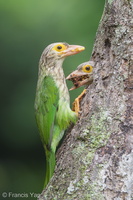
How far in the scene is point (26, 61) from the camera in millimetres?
8148

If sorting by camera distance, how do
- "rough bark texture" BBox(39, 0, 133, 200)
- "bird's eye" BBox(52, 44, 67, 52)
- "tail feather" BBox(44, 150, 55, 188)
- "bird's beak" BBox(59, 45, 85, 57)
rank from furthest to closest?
"bird's eye" BBox(52, 44, 67, 52) < "bird's beak" BBox(59, 45, 85, 57) < "tail feather" BBox(44, 150, 55, 188) < "rough bark texture" BBox(39, 0, 133, 200)

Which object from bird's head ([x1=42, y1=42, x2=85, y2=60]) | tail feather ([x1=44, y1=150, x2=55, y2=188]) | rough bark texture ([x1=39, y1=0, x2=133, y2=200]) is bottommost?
tail feather ([x1=44, y1=150, x2=55, y2=188])

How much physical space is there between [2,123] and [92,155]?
3475mm

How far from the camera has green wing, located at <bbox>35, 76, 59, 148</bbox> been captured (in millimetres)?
5727

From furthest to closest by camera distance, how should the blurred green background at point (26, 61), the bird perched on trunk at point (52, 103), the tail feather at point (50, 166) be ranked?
1. the blurred green background at point (26, 61)
2. the bird perched on trunk at point (52, 103)
3. the tail feather at point (50, 166)

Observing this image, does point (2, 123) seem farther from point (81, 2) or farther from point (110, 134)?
point (110, 134)

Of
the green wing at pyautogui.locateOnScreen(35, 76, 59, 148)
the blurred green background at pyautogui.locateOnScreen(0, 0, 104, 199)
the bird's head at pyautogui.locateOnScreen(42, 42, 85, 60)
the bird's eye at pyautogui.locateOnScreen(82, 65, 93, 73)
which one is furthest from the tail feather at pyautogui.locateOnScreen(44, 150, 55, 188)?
the blurred green background at pyautogui.locateOnScreen(0, 0, 104, 199)

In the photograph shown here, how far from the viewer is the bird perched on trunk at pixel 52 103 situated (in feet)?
18.8

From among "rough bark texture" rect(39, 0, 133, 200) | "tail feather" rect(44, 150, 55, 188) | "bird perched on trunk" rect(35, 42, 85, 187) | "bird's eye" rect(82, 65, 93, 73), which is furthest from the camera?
"bird's eye" rect(82, 65, 93, 73)

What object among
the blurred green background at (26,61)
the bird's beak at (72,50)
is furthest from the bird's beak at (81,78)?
the blurred green background at (26,61)

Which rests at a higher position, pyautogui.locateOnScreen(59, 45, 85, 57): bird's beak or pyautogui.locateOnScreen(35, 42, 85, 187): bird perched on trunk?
pyautogui.locateOnScreen(59, 45, 85, 57): bird's beak

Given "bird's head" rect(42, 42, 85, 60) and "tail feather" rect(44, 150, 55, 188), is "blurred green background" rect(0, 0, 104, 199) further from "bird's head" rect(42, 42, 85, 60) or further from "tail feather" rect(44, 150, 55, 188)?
"tail feather" rect(44, 150, 55, 188)

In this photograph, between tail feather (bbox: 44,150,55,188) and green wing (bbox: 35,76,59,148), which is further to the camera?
green wing (bbox: 35,76,59,148)

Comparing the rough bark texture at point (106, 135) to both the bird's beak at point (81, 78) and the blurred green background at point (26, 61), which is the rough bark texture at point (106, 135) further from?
the blurred green background at point (26, 61)
